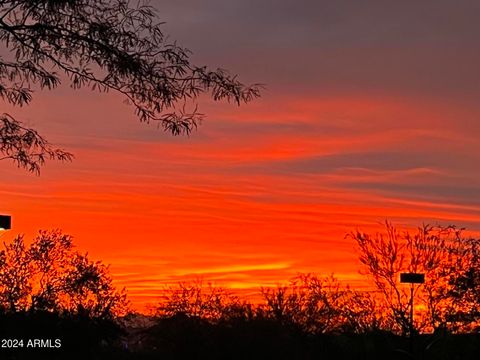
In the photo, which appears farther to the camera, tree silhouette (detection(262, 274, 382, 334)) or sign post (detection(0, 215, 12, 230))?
tree silhouette (detection(262, 274, 382, 334))

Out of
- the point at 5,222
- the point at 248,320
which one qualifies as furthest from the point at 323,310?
the point at 5,222

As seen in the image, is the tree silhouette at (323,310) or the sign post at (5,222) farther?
the tree silhouette at (323,310)

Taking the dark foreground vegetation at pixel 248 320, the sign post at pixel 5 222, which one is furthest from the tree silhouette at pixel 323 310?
the sign post at pixel 5 222

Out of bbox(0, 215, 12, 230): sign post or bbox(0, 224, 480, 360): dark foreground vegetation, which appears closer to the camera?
bbox(0, 215, 12, 230): sign post

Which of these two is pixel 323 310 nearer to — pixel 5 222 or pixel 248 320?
pixel 248 320

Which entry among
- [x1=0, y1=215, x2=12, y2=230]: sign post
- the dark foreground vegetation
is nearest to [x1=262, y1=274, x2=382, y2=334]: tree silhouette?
the dark foreground vegetation

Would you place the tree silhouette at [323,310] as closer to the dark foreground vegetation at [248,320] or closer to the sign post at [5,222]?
the dark foreground vegetation at [248,320]

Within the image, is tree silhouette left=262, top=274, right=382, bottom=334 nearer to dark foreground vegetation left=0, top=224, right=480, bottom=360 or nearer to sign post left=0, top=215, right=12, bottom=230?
dark foreground vegetation left=0, top=224, right=480, bottom=360

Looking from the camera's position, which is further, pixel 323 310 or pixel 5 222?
pixel 323 310

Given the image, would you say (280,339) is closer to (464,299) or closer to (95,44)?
(464,299)

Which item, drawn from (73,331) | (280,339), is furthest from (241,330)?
(73,331)

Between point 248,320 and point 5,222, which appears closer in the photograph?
point 5,222

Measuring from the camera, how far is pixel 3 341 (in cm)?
2478

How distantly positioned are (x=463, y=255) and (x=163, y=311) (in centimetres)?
1486
